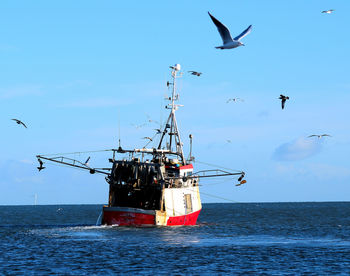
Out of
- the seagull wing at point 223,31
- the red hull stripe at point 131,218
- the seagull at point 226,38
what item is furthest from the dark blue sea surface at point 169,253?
the seagull wing at point 223,31

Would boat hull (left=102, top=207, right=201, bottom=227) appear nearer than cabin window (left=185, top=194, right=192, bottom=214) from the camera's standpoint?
Yes

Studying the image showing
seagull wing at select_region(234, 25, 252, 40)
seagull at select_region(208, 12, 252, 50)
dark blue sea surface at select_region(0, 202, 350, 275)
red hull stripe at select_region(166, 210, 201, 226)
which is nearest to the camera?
seagull at select_region(208, 12, 252, 50)

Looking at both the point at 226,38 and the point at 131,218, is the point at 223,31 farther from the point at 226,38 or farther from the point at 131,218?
the point at 131,218

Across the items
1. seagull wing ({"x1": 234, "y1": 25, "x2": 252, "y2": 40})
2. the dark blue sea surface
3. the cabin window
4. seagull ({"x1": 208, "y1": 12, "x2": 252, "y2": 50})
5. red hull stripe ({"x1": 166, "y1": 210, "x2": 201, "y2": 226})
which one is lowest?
the dark blue sea surface

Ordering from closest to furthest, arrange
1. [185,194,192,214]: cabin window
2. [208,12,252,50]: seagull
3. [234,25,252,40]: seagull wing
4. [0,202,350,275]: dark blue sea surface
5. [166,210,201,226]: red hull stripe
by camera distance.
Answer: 1. [208,12,252,50]: seagull
2. [234,25,252,40]: seagull wing
3. [0,202,350,275]: dark blue sea surface
4. [166,210,201,226]: red hull stripe
5. [185,194,192,214]: cabin window

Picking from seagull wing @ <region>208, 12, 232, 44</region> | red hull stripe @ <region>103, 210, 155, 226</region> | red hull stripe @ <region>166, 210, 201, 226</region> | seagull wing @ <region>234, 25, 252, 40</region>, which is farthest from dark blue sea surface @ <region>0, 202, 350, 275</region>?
seagull wing @ <region>234, 25, 252, 40</region>

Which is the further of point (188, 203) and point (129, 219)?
point (188, 203)

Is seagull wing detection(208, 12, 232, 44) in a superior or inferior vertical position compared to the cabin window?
superior

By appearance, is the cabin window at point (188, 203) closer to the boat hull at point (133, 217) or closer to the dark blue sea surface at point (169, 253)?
the boat hull at point (133, 217)

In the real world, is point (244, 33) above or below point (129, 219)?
above

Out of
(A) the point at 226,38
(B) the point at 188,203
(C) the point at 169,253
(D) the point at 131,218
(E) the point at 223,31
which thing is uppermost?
(E) the point at 223,31

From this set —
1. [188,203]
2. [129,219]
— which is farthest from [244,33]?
[188,203]

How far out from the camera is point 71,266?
108ft

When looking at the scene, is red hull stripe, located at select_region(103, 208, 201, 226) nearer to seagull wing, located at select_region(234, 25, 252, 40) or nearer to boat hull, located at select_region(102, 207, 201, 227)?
boat hull, located at select_region(102, 207, 201, 227)
